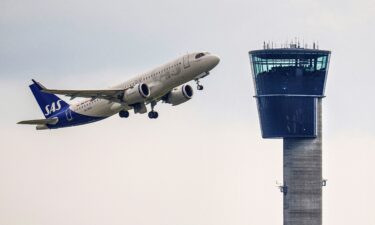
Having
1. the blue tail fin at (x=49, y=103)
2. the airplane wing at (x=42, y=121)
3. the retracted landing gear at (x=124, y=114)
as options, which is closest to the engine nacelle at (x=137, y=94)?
the retracted landing gear at (x=124, y=114)

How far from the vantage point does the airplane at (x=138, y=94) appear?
166 m

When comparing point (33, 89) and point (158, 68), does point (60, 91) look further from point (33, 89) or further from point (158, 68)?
point (33, 89)

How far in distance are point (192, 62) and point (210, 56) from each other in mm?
2720

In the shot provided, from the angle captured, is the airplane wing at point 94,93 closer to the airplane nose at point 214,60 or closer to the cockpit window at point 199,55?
the cockpit window at point 199,55

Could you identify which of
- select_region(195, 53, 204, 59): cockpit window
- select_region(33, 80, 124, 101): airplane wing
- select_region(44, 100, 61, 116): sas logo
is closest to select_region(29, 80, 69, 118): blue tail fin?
select_region(44, 100, 61, 116): sas logo

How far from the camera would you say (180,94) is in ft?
570

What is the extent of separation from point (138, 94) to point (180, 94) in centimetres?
825

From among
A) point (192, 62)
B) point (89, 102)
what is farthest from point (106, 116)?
point (192, 62)

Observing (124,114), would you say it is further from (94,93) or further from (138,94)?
(138,94)

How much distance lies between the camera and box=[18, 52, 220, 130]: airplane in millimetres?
166500

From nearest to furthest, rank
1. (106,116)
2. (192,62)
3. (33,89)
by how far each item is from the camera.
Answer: (192,62)
(106,116)
(33,89)

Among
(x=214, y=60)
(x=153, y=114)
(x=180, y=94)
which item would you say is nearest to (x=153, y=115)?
(x=153, y=114)

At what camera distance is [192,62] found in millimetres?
166250

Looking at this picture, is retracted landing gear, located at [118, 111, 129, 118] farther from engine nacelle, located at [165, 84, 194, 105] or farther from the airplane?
engine nacelle, located at [165, 84, 194, 105]
